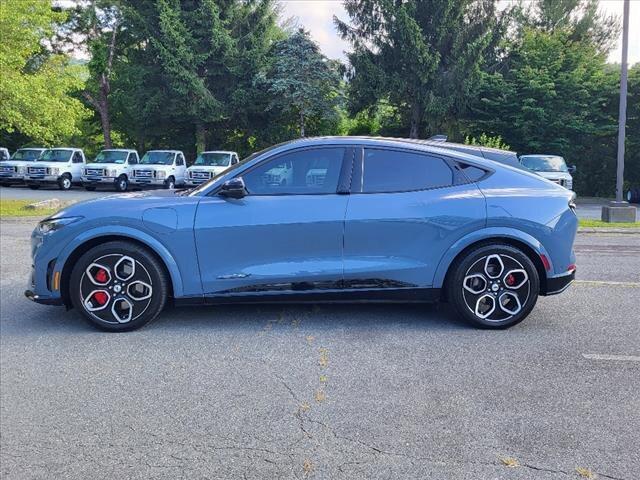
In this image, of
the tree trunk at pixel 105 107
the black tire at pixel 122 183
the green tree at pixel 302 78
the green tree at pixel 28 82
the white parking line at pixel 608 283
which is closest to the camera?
the white parking line at pixel 608 283

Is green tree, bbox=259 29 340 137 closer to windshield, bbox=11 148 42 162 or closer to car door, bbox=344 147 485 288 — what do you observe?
windshield, bbox=11 148 42 162

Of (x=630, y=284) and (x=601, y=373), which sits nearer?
(x=601, y=373)

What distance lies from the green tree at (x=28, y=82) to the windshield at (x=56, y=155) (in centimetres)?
875

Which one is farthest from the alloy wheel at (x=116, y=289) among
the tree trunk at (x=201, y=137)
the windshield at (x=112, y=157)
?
the tree trunk at (x=201, y=137)

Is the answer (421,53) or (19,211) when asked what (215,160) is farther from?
(421,53)

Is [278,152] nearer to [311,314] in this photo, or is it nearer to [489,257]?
[311,314]

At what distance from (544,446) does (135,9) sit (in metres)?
34.6

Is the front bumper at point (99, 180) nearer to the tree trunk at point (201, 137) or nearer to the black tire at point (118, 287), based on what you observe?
the tree trunk at point (201, 137)

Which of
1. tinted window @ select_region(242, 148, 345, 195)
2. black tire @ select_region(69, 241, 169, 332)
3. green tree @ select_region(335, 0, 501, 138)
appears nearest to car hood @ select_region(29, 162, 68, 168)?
green tree @ select_region(335, 0, 501, 138)

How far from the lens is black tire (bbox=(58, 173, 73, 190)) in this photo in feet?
84.3

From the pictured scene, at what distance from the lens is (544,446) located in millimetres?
2975

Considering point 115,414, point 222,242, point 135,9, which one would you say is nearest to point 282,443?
point 115,414

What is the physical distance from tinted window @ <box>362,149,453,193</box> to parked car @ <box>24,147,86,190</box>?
78.6 feet

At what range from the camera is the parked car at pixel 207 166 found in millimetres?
24078
